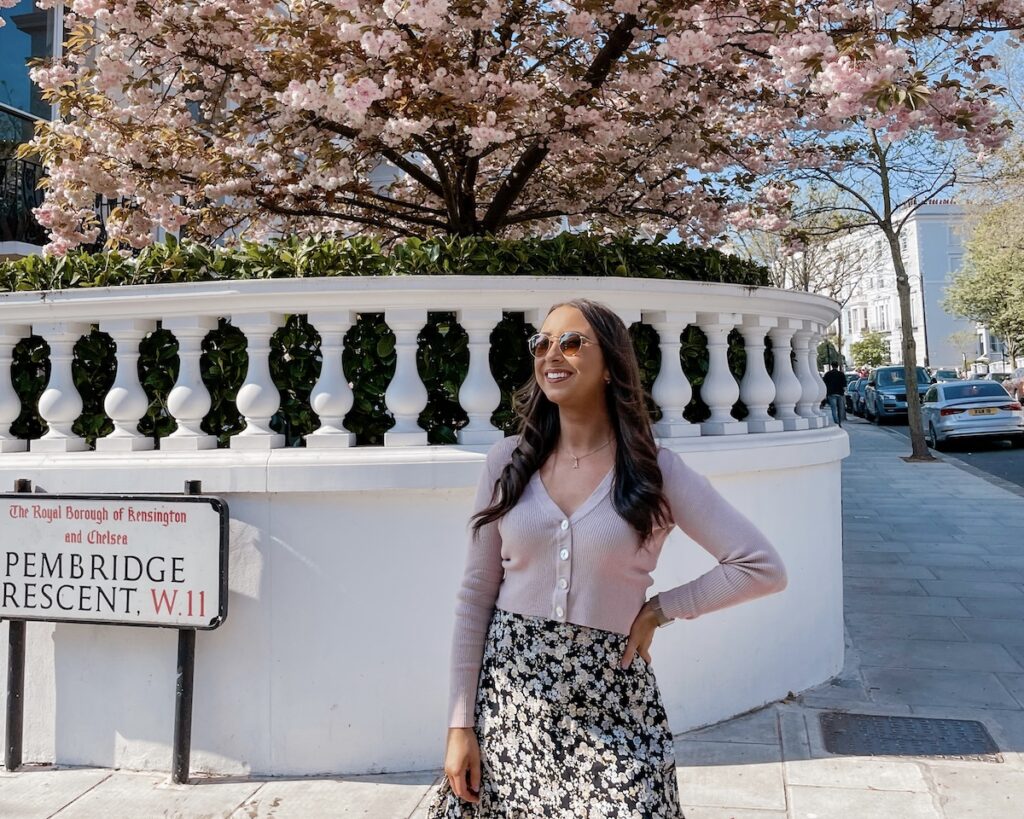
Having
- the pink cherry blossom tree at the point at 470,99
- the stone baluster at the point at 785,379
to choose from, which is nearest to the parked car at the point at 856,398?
the pink cherry blossom tree at the point at 470,99

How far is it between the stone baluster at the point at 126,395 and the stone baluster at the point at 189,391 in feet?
0.44

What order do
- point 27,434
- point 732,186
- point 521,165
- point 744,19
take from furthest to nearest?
point 732,186, point 521,165, point 744,19, point 27,434

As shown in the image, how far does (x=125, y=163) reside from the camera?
612cm

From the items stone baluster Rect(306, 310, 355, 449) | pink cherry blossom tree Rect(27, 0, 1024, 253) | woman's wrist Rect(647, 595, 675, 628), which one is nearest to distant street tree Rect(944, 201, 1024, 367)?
pink cherry blossom tree Rect(27, 0, 1024, 253)

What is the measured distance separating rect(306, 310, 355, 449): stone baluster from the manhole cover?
8.09ft

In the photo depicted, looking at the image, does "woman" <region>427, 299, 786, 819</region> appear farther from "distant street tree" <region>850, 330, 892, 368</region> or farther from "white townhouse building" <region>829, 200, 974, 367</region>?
"distant street tree" <region>850, 330, 892, 368</region>

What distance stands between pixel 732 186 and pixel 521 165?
262cm

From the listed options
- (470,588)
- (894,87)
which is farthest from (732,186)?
(470,588)

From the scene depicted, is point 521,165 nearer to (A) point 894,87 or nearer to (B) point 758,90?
(B) point 758,90

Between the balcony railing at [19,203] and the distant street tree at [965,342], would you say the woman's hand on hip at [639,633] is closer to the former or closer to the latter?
the balcony railing at [19,203]

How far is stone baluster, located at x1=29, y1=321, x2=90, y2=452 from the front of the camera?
3.66 m

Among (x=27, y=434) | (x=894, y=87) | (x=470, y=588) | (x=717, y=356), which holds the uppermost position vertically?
(x=894, y=87)

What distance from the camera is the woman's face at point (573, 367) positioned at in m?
1.93

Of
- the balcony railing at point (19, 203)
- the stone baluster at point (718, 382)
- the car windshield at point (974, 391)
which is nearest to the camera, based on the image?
the stone baluster at point (718, 382)
